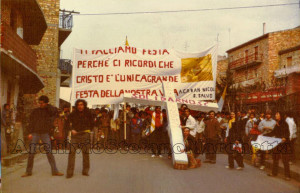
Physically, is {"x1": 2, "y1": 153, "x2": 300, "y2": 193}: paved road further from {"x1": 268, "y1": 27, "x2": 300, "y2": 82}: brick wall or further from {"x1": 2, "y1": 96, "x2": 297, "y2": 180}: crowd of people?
{"x1": 268, "y1": 27, "x2": 300, "y2": 82}: brick wall

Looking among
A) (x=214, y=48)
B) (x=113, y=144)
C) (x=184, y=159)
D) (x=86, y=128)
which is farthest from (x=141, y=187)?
(x=214, y=48)

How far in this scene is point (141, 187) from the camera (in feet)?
22.0

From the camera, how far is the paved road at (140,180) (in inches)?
254

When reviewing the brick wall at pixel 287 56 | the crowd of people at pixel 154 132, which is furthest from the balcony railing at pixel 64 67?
the brick wall at pixel 287 56

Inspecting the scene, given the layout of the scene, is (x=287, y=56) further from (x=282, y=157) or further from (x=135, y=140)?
(x=282, y=157)

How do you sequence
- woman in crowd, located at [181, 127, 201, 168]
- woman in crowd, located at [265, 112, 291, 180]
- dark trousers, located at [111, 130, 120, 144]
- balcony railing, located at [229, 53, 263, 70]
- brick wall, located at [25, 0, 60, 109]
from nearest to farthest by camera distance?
woman in crowd, located at [265, 112, 291, 180]
woman in crowd, located at [181, 127, 201, 168]
dark trousers, located at [111, 130, 120, 144]
brick wall, located at [25, 0, 60, 109]
balcony railing, located at [229, 53, 263, 70]

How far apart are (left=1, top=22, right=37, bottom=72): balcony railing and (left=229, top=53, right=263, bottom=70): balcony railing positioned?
27437 millimetres

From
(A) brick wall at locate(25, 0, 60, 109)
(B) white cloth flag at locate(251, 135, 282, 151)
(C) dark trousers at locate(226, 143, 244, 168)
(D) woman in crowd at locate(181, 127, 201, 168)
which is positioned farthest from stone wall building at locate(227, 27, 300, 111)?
(B) white cloth flag at locate(251, 135, 282, 151)

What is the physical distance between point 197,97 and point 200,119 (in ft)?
3.25

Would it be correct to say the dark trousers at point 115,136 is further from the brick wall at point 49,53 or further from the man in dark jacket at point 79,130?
the brick wall at point 49,53

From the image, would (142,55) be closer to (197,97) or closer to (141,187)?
(197,97)

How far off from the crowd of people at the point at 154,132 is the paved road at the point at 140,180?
1.37 ft

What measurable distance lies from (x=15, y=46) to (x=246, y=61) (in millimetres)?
31649

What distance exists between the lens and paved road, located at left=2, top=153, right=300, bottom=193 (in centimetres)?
646
